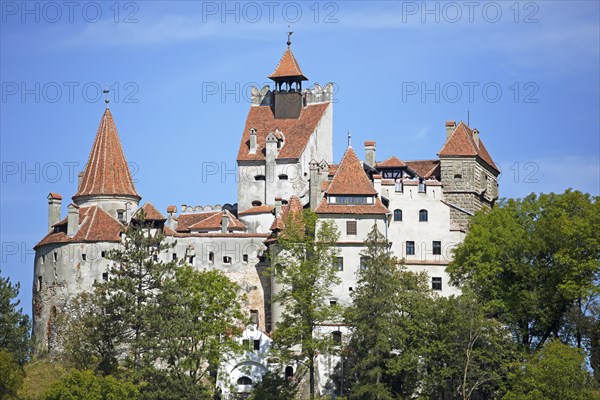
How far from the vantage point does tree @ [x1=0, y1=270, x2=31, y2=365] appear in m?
102

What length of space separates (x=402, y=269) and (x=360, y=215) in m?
4.73

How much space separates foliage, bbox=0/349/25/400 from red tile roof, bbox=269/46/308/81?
3773 cm

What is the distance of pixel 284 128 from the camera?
12062 centimetres

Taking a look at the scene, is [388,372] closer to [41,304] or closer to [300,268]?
[300,268]

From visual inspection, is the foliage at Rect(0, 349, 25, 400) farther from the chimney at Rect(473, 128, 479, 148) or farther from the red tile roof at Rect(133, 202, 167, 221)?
the chimney at Rect(473, 128, 479, 148)

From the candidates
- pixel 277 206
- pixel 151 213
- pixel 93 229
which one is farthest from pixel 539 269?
pixel 93 229

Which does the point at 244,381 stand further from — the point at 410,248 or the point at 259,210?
the point at 259,210

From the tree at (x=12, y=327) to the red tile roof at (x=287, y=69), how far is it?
29072 millimetres

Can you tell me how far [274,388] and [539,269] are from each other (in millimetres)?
17956

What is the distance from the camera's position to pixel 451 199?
364 feet

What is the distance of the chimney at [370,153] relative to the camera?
114250 millimetres

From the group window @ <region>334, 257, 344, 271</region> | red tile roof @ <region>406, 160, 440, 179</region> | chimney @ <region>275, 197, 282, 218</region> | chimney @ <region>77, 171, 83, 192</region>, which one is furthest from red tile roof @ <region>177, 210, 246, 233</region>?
red tile roof @ <region>406, 160, 440, 179</region>

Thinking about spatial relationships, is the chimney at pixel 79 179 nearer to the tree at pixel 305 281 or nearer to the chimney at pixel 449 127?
the tree at pixel 305 281

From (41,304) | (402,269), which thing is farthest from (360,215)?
(41,304)
